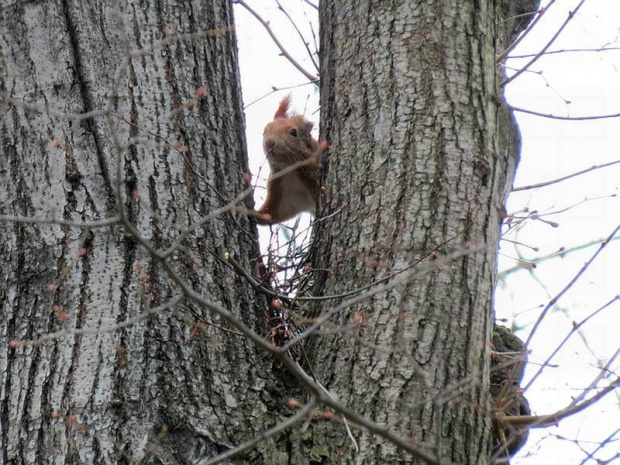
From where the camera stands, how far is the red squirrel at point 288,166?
473 cm

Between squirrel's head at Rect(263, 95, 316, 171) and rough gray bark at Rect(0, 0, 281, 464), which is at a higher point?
squirrel's head at Rect(263, 95, 316, 171)

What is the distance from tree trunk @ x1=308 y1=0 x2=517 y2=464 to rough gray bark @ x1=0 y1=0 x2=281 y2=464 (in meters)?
0.29

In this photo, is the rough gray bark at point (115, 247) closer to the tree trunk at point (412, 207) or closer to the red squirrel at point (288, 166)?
the tree trunk at point (412, 207)

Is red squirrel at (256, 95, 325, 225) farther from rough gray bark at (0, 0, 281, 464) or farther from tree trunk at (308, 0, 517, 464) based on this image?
rough gray bark at (0, 0, 281, 464)

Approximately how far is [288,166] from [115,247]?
2361 mm

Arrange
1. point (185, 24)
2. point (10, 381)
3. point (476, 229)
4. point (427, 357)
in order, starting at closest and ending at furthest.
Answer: point (10, 381) → point (427, 357) → point (476, 229) → point (185, 24)

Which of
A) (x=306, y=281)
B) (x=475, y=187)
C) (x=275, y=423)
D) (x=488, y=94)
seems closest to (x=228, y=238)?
(x=306, y=281)

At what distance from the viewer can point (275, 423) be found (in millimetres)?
2508

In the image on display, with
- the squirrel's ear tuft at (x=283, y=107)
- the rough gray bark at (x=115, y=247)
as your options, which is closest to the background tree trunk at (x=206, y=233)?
the rough gray bark at (x=115, y=247)

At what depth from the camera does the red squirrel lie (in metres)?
4.73

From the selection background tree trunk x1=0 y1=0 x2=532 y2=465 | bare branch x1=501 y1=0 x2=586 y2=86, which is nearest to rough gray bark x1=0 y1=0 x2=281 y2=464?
background tree trunk x1=0 y1=0 x2=532 y2=465

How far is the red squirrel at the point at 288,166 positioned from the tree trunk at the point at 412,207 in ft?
4.68

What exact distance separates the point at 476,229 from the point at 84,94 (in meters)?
1.26

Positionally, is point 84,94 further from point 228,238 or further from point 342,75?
point 342,75
